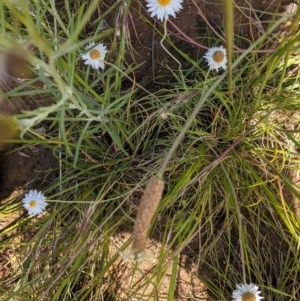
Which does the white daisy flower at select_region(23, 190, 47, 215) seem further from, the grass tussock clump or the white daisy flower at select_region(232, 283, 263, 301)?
the white daisy flower at select_region(232, 283, 263, 301)

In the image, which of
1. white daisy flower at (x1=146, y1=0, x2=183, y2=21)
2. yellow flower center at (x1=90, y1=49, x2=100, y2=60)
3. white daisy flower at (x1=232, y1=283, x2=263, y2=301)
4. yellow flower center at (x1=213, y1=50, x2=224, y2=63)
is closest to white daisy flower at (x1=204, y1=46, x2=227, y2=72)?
yellow flower center at (x1=213, y1=50, x2=224, y2=63)

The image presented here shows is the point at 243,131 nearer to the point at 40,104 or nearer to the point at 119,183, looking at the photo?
the point at 119,183

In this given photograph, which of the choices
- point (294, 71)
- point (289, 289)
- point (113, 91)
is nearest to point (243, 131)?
point (294, 71)

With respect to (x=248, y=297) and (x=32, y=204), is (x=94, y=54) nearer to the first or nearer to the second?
(x=32, y=204)

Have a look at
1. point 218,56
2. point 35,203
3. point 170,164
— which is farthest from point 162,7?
point 35,203

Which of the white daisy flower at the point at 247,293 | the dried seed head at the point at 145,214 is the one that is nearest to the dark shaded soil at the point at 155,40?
the white daisy flower at the point at 247,293

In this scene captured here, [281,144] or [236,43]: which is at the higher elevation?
[236,43]

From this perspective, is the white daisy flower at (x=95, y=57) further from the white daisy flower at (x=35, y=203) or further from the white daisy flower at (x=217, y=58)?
the white daisy flower at (x=35, y=203)

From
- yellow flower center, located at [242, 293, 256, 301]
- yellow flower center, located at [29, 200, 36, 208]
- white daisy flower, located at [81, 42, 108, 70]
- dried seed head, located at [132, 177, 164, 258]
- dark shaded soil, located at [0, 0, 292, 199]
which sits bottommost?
dried seed head, located at [132, 177, 164, 258]
